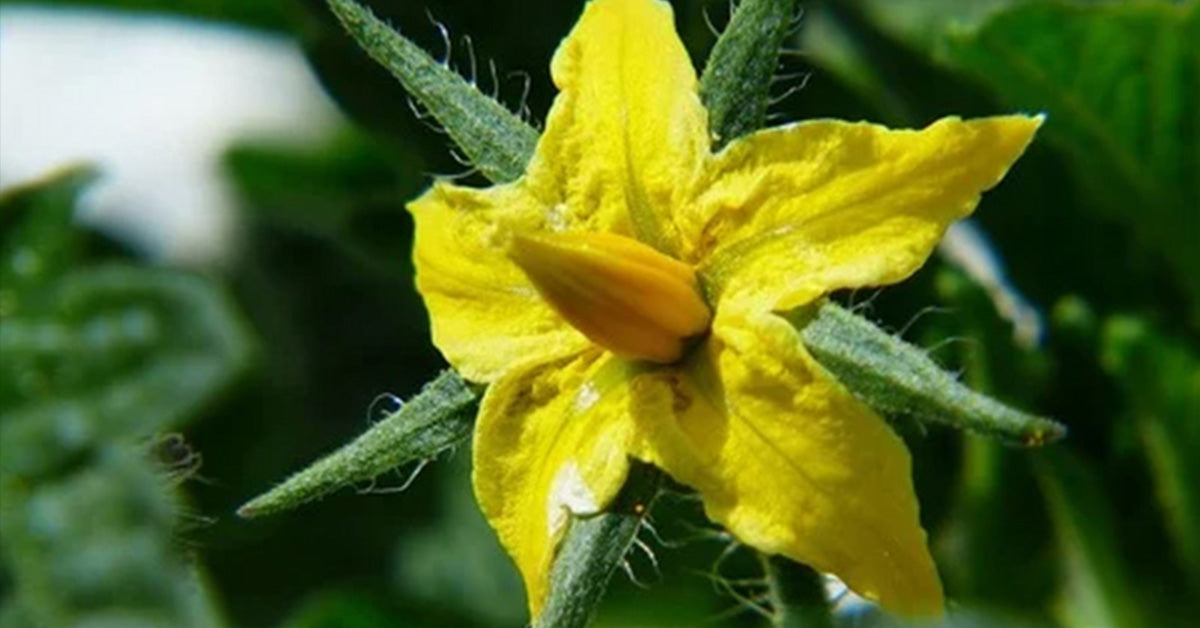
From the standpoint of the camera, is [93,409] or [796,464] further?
[93,409]

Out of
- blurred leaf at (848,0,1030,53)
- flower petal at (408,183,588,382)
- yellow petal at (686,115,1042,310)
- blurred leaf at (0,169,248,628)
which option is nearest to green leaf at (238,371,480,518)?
flower petal at (408,183,588,382)

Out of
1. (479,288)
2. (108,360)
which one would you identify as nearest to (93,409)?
(108,360)

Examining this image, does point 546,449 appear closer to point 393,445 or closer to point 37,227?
point 393,445

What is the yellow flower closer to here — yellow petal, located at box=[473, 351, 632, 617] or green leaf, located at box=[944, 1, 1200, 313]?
yellow petal, located at box=[473, 351, 632, 617]

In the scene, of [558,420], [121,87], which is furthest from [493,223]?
[121,87]

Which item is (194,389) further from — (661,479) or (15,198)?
(661,479)

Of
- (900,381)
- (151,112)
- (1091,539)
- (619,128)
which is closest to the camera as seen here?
(900,381)
